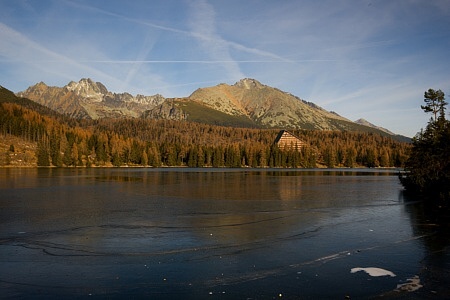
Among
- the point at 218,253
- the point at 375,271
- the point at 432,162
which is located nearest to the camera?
the point at 375,271

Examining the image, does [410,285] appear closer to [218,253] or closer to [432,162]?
[218,253]

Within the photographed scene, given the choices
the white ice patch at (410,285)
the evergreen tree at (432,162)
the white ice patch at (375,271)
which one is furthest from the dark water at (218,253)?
the evergreen tree at (432,162)

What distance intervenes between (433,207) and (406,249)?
23836mm

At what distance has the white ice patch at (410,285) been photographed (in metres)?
15.3

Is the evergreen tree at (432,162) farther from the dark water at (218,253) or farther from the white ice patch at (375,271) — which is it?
the white ice patch at (375,271)

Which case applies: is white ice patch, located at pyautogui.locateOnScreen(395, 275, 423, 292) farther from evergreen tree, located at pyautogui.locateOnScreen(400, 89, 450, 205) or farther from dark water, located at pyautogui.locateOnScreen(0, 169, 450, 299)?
evergreen tree, located at pyautogui.locateOnScreen(400, 89, 450, 205)

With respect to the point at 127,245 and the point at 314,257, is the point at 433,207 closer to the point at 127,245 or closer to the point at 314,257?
the point at 314,257

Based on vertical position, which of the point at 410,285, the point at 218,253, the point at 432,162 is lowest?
the point at 410,285

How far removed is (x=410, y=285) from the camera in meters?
15.8

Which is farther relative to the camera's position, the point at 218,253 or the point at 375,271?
the point at 218,253

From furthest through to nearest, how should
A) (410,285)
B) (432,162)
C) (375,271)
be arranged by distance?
(432,162) < (375,271) < (410,285)

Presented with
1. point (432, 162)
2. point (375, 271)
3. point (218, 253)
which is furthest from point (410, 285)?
point (432, 162)

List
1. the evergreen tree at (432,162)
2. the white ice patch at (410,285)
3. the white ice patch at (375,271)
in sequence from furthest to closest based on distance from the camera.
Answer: the evergreen tree at (432,162) < the white ice patch at (375,271) < the white ice patch at (410,285)

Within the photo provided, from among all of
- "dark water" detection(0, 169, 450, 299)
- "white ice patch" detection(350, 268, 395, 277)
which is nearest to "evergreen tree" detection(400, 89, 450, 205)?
"dark water" detection(0, 169, 450, 299)
